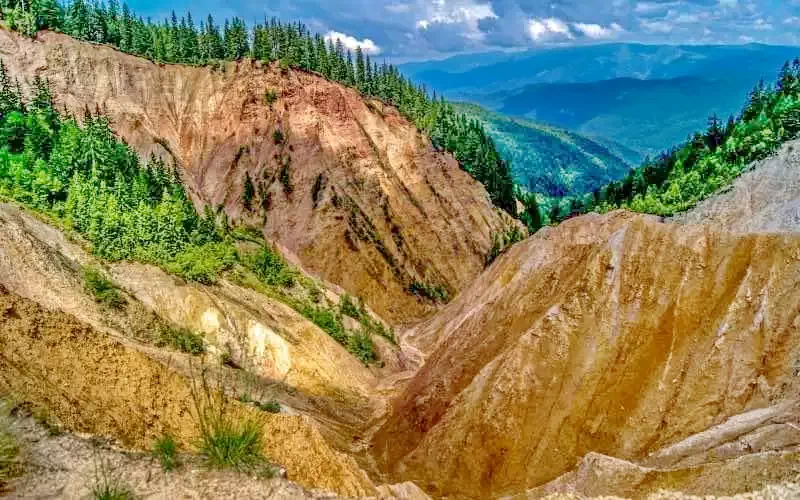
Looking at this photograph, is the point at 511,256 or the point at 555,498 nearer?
the point at 555,498

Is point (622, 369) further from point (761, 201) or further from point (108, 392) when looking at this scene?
point (108, 392)

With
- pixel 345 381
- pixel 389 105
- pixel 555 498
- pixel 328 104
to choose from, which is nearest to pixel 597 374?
pixel 555 498

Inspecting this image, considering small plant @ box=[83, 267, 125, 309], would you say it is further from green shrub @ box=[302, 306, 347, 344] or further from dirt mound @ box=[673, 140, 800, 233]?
dirt mound @ box=[673, 140, 800, 233]

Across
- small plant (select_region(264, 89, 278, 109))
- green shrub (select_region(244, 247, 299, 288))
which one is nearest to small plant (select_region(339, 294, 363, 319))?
green shrub (select_region(244, 247, 299, 288))

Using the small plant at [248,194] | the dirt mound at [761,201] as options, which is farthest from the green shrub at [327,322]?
the small plant at [248,194]

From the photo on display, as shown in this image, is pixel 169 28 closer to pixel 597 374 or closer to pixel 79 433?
pixel 597 374

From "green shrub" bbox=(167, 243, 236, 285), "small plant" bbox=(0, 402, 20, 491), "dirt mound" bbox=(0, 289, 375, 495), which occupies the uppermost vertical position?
"small plant" bbox=(0, 402, 20, 491)
